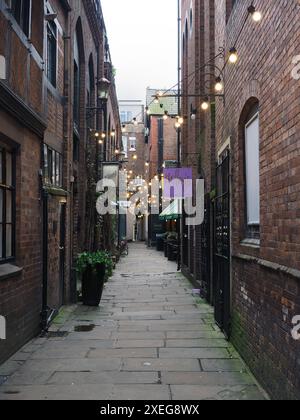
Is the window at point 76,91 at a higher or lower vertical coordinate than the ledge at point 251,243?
higher

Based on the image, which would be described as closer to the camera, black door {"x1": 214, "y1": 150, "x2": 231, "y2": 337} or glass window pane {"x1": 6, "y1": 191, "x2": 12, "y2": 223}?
glass window pane {"x1": 6, "y1": 191, "x2": 12, "y2": 223}

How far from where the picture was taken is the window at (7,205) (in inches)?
274

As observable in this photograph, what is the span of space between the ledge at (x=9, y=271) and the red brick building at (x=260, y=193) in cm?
309

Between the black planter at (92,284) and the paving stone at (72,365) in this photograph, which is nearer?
the paving stone at (72,365)

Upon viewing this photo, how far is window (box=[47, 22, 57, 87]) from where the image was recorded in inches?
407

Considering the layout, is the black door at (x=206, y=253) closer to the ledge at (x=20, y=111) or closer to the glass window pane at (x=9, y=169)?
the ledge at (x=20, y=111)

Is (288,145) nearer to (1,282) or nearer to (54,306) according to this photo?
(1,282)

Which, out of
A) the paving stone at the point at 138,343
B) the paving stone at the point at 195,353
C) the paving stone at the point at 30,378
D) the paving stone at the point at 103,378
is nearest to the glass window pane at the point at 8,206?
the paving stone at the point at 30,378

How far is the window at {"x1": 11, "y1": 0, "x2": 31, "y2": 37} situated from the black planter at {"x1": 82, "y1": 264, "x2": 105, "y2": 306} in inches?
215

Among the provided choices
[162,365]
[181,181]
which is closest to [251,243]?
[162,365]

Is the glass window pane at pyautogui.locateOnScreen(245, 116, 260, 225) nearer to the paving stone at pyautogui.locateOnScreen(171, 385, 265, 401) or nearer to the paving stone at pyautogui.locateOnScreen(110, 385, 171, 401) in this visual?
the paving stone at pyautogui.locateOnScreen(171, 385, 265, 401)

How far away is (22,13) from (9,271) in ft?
12.9

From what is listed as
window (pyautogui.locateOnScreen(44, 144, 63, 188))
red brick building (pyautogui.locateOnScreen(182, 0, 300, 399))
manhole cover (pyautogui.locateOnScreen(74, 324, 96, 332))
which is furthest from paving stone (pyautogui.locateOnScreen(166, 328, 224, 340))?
window (pyautogui.locateOnScreen(44, 144, 63, 188))

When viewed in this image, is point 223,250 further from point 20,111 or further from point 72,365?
point 20,111
